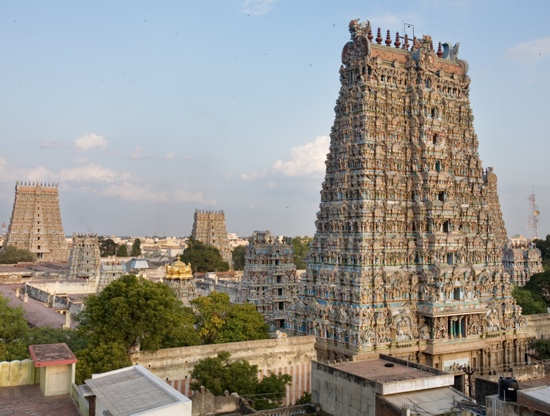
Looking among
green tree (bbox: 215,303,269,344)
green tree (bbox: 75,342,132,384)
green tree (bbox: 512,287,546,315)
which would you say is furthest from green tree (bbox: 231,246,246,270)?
green tree (bbox: 75,342,132,384)

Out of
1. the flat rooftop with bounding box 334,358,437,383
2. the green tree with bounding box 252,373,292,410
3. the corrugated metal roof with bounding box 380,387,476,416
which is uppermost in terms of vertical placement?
the flat rooftop with bounding box 334,358,437,383

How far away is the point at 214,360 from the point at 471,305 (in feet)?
56.6

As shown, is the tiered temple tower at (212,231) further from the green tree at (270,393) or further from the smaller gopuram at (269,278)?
the green tree at (270,393)

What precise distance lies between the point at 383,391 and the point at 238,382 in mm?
8390

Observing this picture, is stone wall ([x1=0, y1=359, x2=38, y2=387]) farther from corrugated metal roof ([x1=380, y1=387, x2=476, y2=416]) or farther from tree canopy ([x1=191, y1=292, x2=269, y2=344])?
tree canopy ([x1=191, y1=292, x2=269, y2=344])

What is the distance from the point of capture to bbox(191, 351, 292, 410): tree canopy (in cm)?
2808

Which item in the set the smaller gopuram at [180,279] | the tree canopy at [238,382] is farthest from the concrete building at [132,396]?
the smaller gopuram at [180,279]

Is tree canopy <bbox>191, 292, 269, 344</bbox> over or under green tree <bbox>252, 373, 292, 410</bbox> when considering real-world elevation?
over

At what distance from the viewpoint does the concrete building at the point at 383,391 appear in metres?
22.6

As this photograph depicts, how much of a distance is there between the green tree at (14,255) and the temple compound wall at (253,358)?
84672 mm

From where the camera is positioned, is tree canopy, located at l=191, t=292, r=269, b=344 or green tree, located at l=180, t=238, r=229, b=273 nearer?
tree canopy, located at l=191, t=292, r=269, b=344

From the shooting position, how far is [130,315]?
97.5 feet

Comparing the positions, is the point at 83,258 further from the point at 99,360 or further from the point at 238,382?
the point at 238,382

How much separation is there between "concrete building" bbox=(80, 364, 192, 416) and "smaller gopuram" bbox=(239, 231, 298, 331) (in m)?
26.8
